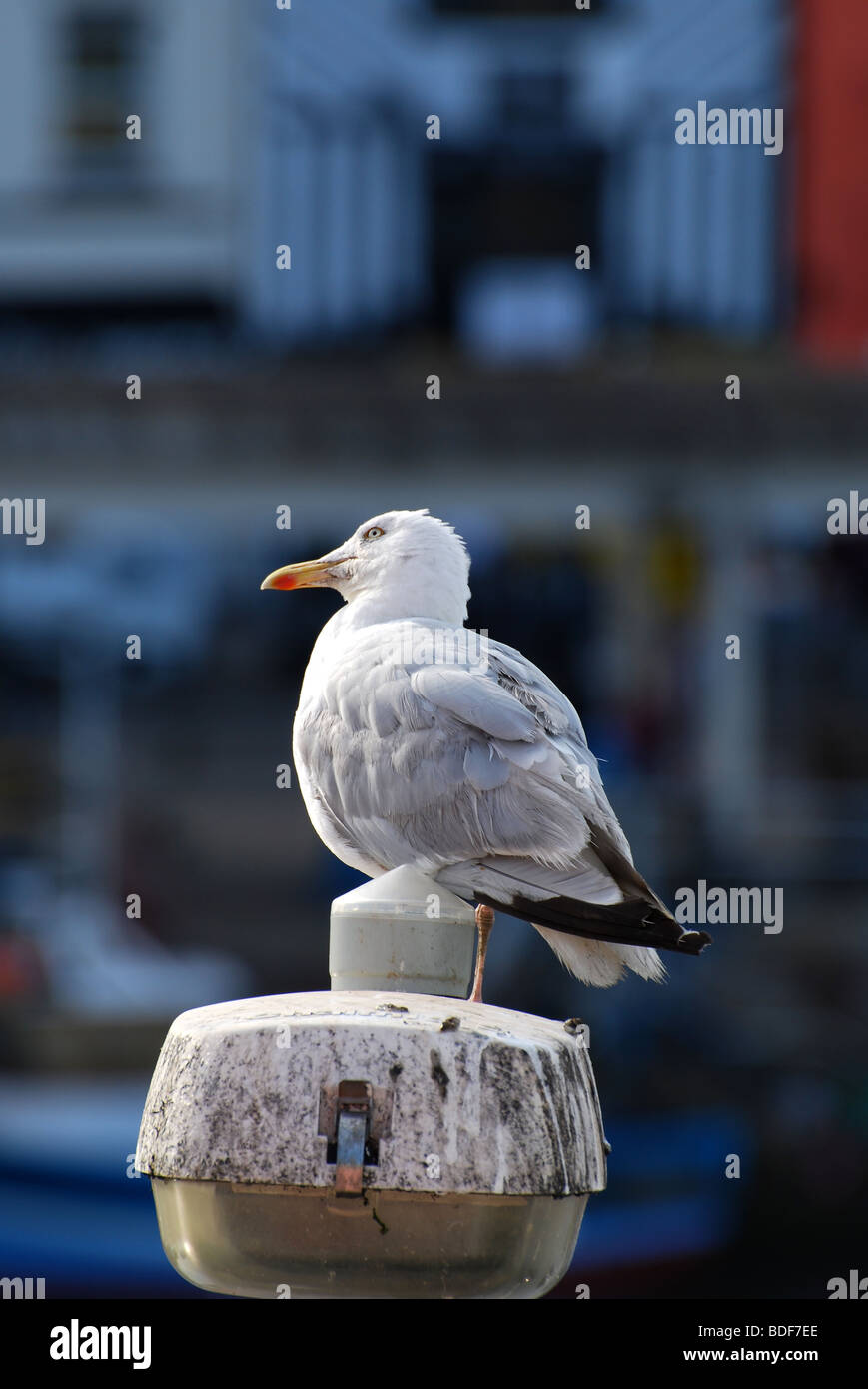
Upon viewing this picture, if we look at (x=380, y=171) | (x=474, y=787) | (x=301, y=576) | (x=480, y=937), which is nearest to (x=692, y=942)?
(x=480, y=937)

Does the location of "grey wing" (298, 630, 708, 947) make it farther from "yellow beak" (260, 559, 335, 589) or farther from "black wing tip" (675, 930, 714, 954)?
"yellow beak" (260, 559, 335, 589)

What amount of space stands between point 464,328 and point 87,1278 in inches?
340

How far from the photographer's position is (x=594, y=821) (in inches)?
130

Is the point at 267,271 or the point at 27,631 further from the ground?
the point at 267,271

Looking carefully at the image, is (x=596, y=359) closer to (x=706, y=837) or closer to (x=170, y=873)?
(x=706, y=837)

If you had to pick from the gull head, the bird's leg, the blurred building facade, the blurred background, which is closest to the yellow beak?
the gull head

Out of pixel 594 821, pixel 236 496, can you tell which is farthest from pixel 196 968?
pixel 594 821

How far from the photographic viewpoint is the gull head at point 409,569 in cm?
370

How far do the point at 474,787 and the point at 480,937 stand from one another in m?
0.25

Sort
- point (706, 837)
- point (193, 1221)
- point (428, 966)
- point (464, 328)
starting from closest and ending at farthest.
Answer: point (193, 1221) → point (428, 966) → point (706, 837) → point (464, 328)

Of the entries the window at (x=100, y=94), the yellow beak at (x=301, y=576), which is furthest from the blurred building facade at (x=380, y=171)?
the yellow beak at (x=301, y=576)

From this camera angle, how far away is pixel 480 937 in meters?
3.28

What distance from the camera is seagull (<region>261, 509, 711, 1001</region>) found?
3250 mm

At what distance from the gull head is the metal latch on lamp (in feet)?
3.55
